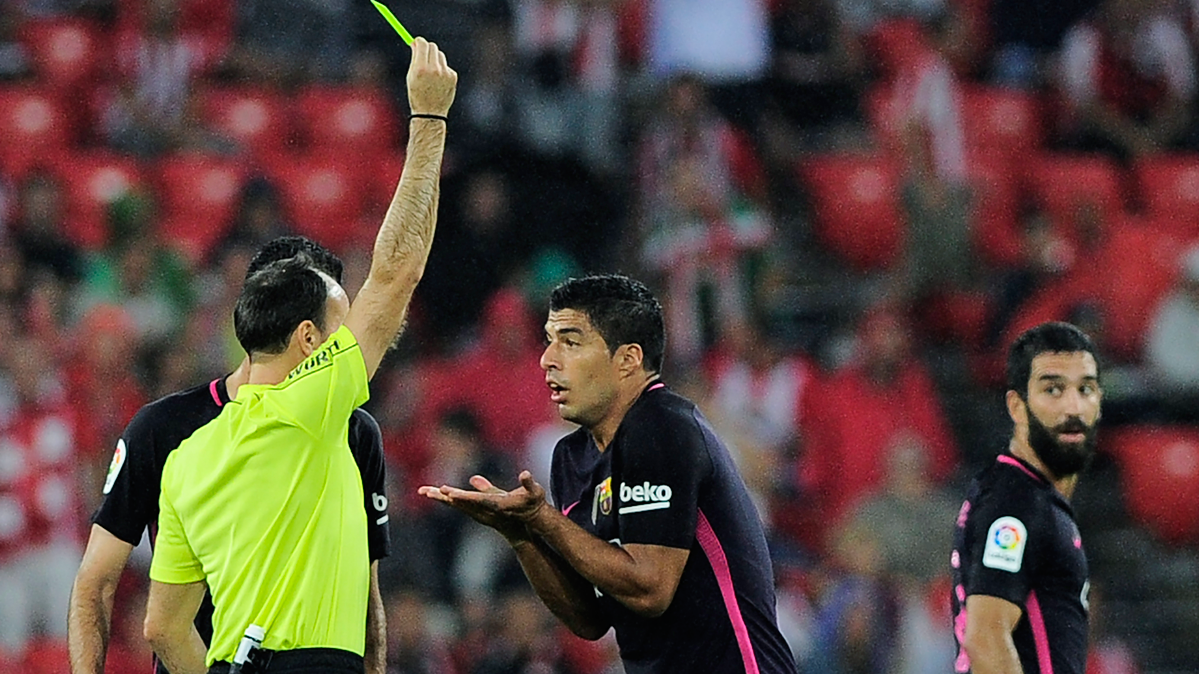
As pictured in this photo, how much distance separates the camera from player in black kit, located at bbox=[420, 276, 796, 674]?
406cm

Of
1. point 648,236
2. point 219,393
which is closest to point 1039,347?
point 219,393

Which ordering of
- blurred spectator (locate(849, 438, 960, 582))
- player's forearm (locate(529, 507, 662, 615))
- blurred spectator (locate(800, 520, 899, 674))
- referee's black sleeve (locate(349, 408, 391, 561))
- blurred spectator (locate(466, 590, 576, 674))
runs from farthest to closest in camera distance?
1. blurred spectator (locate(849, 438, 960, 582))
2. blurred spectator (locate(800, 520, 899, 674))
3. blurred spectator (locate(466, 590, 576, 674))
4. referee's black sleeve (locate(349, 408, 391, 561))
5. player's forearm (locate(529, 507, 662, 615))

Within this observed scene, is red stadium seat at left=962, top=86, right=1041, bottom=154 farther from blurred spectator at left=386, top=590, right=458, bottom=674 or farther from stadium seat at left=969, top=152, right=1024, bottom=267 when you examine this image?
blurred spectator at left=386, top=590, right=458, bottom=674

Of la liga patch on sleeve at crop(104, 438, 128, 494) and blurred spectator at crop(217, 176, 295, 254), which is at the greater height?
blurred spectator at crop(217, 176, 295, 254)

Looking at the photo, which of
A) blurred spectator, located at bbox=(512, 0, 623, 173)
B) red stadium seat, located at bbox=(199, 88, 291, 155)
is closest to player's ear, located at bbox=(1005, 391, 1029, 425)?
blurred spectator, located at bbox=(512, 0, 623, 173)

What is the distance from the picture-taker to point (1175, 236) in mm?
10906

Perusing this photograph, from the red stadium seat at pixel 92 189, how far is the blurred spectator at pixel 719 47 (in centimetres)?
340

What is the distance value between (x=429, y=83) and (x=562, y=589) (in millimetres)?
1318

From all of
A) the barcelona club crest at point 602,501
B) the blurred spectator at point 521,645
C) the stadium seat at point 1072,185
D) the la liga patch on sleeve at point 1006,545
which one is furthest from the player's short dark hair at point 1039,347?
the stadium seat at point 1072,185

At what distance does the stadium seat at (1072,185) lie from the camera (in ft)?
36.1

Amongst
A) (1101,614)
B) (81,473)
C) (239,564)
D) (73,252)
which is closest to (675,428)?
(239,564)

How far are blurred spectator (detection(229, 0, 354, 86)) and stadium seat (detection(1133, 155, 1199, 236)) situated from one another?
17.5 ft

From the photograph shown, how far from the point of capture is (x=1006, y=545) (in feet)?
16.4

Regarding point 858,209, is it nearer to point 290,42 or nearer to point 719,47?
point 719,47
